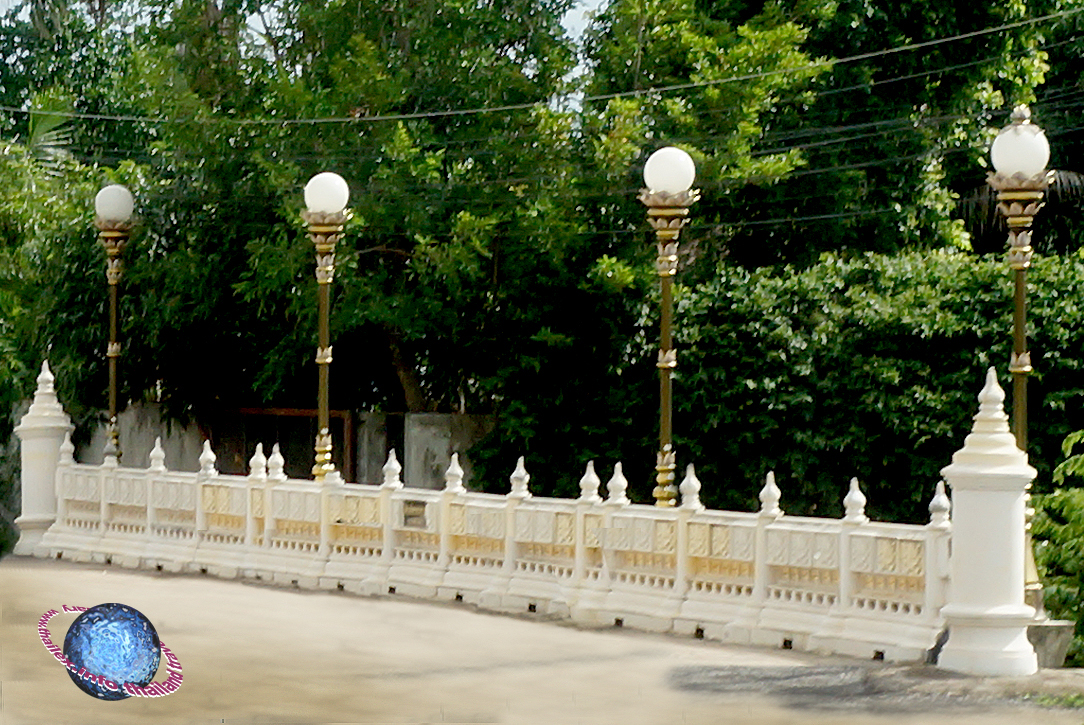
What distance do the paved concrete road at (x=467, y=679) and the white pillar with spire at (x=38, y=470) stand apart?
502cm

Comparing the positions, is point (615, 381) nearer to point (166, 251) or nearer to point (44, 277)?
point (166, 251)

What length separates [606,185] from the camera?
20.9 m

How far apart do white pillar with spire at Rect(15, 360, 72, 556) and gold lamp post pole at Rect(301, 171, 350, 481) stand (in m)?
4.01

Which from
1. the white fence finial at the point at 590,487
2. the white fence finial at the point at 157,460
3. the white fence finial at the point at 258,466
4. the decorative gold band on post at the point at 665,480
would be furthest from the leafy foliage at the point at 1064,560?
the white fence finial at the point at 157,460

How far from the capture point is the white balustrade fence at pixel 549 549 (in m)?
11.7

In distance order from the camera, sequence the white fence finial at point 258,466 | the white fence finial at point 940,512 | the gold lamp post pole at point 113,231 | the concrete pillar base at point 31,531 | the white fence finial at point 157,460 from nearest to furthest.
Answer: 1. the white fence finial at point 940,512
2. the white fence finial at point 258,466
3. the white fence finial at point 157,460
4. the concrete pillar base at point 31,531
5. the gold lamp post pole at point 113,231

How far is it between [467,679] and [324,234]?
23.1 ft

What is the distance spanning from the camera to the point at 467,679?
1094 centimetres

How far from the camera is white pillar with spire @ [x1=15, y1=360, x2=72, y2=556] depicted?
19250 mm

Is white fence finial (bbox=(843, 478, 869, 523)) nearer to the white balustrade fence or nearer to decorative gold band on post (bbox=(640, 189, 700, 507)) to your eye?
the white balustrade fence

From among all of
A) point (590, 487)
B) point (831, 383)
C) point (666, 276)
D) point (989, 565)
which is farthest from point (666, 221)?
point (989, 565)

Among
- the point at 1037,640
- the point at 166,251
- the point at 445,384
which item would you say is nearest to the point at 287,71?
the point at 166,251

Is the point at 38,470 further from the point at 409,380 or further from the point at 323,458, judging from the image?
the point at 409,380

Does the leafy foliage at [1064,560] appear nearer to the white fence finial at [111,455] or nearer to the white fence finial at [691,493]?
the white fence finial at [691,493]
